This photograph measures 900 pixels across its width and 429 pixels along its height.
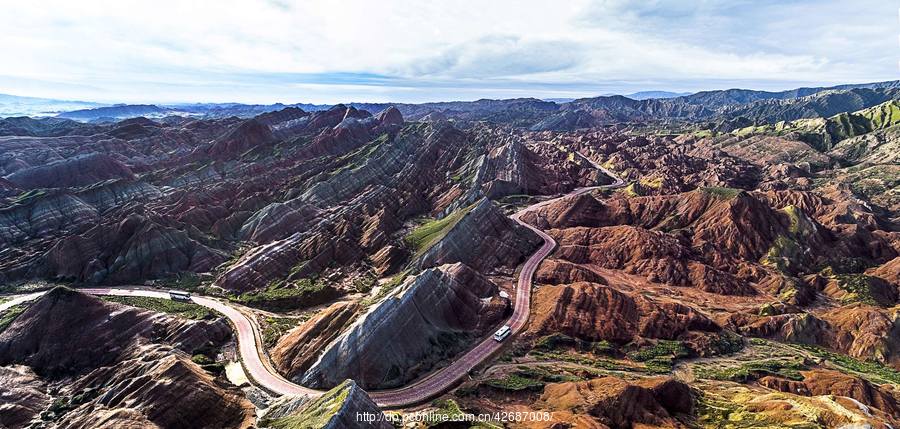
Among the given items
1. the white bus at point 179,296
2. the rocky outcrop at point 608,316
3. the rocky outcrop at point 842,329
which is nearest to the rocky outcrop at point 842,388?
the rocky outcrop at point 608,316

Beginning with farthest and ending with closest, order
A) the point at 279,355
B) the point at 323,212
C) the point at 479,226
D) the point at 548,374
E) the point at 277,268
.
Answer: the point at 323,212 → the point at 479,226 → the point at 277,268 → the point at 279,355 → the point at 548,374

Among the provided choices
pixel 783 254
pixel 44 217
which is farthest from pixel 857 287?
pixel 44 217

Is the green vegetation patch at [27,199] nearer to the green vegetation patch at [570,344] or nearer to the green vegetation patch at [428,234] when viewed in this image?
the green vegetation patch at [428,234]

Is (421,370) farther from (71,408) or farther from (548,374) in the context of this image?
(71,408)

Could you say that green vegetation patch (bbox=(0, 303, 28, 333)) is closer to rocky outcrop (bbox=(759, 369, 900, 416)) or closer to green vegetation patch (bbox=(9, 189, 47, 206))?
green vegetation patch (bbox=(9, 189, 47, 206))

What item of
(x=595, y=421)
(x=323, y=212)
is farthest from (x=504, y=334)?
(x=323, y=212)

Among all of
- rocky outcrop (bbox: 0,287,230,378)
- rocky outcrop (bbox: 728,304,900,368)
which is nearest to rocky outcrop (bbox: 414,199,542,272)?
rocky outcrop (bbox: 728,304,900,368)
